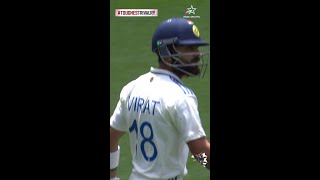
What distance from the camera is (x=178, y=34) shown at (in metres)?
4.57

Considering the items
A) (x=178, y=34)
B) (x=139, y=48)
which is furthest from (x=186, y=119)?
(x=139, y=48)

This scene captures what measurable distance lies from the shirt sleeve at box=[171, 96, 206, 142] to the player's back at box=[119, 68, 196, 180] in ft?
0.07

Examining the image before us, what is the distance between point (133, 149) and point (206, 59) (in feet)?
2.70

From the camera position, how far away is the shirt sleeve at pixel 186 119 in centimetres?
424

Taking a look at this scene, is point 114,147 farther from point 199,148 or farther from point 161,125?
point 199,148

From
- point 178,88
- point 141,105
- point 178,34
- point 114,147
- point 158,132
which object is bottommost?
point 114,147

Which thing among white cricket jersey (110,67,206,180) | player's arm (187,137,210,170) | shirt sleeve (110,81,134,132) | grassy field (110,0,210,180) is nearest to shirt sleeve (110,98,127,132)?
shirt sleeve (110,81,134,132)

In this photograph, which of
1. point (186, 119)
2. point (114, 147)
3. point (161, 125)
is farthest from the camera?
point (114, 147)

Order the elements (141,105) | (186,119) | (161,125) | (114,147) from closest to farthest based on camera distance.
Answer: (186,119)
(161,125)
(141,105)
(114,147)

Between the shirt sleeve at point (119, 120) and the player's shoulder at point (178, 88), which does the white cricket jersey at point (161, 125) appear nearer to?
the player's shoulder at point (178, 88)

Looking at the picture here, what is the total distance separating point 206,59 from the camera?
15.7 feet

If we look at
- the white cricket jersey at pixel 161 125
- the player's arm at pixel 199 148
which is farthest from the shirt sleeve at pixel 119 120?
the player's arm at pixel 199 148

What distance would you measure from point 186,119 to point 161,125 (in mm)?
195

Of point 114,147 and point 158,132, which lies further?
point 114,147
